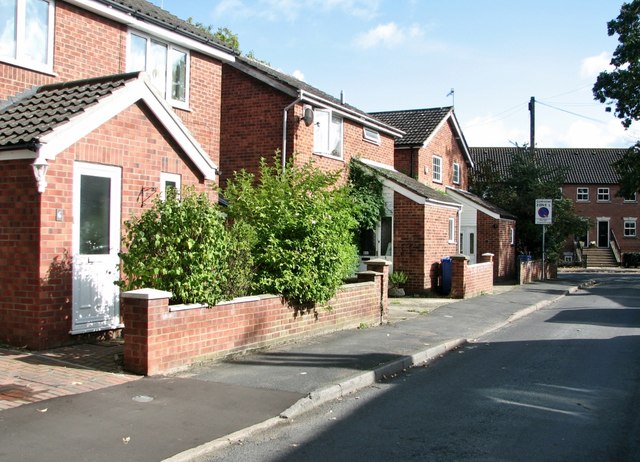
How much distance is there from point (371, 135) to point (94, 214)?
46.5 feet

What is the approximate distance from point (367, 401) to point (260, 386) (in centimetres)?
127

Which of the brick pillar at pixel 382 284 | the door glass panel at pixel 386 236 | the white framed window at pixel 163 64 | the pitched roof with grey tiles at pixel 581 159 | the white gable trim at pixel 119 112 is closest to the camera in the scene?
the white gable trim at pixel 119 112

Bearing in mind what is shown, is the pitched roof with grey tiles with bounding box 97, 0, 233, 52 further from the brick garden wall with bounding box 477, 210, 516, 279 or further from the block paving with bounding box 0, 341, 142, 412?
the brick garden wall with bounding box 477, 210, 516, 279

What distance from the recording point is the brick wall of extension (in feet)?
24.7

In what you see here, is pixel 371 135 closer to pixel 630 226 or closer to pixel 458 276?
pixel 458 276

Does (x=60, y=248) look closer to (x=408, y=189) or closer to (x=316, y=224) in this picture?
(x=316, y=224)

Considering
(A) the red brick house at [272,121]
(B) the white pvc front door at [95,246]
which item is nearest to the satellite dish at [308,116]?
(A) the red brick house at [272,121]

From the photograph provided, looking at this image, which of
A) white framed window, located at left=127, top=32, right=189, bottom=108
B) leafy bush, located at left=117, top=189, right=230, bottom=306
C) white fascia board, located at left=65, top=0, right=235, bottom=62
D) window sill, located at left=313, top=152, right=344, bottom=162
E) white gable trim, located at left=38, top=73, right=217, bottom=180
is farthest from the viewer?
window sill, located at left=313, top=152, right=344, bottom=162

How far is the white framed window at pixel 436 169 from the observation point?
27.2 metres

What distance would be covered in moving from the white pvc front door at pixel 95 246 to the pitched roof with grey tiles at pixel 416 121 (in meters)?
17.7

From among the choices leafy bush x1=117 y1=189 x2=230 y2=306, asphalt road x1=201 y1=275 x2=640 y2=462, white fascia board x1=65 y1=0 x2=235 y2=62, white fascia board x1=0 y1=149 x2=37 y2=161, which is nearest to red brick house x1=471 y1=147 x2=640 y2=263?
white fascia board x1=65 y1=0 x2=235 y2=62

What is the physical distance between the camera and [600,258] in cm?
5025

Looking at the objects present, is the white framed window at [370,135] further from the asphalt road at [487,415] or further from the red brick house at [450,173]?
the asphalt road at [487,415]

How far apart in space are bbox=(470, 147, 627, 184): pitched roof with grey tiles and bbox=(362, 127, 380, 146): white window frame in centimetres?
3195
